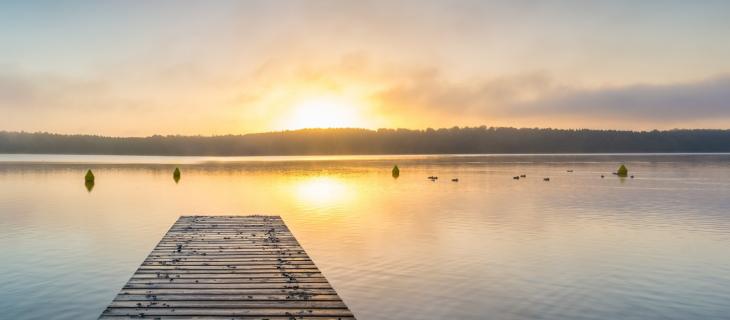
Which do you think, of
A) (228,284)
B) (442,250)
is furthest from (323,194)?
(228,284)

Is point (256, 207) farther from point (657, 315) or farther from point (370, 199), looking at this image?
point (657, 315)

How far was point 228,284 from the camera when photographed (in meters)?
14.9

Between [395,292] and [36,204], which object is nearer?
[395,292]

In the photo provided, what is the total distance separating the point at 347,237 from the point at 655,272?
15165mm

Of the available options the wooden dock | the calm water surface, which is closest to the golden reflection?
the calm water surface

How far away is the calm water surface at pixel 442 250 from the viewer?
1747cm

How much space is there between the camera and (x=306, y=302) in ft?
43.3

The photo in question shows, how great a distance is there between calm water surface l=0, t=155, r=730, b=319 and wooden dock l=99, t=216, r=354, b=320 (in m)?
2.04

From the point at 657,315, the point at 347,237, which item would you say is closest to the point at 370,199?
the point at 347,237

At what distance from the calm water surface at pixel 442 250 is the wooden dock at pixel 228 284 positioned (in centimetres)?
204

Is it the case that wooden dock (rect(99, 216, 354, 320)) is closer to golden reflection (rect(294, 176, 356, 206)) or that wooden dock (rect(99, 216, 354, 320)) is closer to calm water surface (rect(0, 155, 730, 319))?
calm water surface (rect(0, 155, 730, 319))

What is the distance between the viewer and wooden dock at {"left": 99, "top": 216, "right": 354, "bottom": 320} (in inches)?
484

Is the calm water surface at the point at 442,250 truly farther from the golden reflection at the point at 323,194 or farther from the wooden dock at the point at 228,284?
the wooden dock at the point at 228,284

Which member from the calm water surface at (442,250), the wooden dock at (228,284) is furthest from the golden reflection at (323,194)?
the wooden dock at (228,284)
